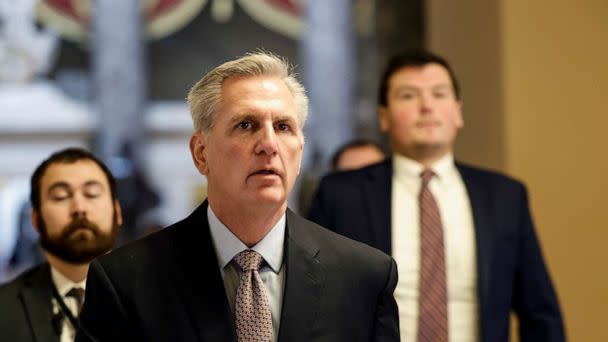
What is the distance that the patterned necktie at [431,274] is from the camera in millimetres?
3525

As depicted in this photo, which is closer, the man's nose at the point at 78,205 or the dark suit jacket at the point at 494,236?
the man's nose at the point at 78,205

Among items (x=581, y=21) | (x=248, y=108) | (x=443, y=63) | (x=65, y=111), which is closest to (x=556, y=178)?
(x=581, y=21)

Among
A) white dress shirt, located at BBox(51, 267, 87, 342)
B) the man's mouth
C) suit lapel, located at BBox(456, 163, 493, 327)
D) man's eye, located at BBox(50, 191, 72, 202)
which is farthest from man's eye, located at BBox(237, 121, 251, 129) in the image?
suit lapel, located at BBox(456, 163, 493, 327)

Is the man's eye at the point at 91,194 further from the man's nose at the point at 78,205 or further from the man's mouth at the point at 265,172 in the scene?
the man's mouth at the point at 265,172

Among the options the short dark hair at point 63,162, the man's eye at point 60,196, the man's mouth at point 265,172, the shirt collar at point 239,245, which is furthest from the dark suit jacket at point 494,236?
the man's mouth at point 265,172

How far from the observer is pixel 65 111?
7.70 m

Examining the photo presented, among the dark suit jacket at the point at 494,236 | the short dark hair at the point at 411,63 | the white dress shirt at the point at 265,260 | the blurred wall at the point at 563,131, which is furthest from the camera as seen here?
the blurred wall at the point at 563,131

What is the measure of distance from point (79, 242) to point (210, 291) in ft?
4.00

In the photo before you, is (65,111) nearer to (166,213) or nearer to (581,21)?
(166,213)

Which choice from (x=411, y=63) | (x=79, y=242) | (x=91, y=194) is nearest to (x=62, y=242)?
(x=79, y=242)

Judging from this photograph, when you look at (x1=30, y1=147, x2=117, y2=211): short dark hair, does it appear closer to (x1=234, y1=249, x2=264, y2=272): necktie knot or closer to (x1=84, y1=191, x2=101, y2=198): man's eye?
(x1=84, y1=191, x2=101, y2=198): man's eye

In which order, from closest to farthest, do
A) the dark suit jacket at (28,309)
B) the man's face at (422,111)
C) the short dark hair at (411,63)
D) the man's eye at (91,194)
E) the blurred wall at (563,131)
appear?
the dark suit jacket at (28,309), the man's eye at (91,194), the man's face at (422,111), the short dark hair at (411,63), the blurred wall at (563,131)

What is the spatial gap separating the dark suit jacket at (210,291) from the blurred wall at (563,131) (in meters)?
3.12

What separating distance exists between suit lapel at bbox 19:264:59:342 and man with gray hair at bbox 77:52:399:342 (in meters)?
1.00
